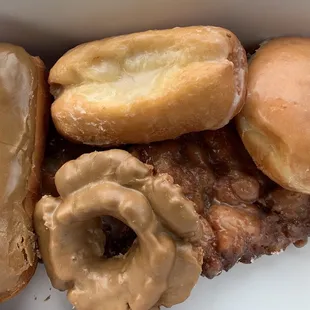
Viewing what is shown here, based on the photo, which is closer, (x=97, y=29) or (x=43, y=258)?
(x=43, y=258)

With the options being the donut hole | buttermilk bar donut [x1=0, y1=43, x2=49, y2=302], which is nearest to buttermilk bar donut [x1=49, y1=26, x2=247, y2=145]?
buttermilk bar donut [x1=0, y1=43, x2=49, y2=302]

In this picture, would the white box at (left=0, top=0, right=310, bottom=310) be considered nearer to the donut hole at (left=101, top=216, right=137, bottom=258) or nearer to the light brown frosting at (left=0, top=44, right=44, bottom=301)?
the light brown frosting at (left=0, top=44, right=44, bottom=301)

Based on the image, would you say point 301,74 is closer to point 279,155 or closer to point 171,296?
point 279,155

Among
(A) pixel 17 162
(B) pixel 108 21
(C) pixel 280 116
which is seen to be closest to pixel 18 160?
(A) pixel 17 162

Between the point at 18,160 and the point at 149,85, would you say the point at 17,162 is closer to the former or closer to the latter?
the point at 18,160

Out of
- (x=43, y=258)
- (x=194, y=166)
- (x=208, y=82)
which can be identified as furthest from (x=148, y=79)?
(x=43, y=258)

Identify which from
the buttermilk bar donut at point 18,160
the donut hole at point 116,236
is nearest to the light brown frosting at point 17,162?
the buttermilk bar donut at point 18,160
